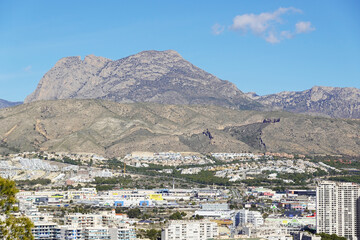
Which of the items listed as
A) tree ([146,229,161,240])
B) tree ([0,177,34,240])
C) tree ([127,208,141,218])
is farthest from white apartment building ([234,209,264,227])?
tree ([0,177,34,240])

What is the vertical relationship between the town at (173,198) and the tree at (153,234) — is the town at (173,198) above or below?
above

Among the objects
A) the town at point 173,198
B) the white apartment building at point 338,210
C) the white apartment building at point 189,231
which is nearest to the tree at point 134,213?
the town at point 173,198

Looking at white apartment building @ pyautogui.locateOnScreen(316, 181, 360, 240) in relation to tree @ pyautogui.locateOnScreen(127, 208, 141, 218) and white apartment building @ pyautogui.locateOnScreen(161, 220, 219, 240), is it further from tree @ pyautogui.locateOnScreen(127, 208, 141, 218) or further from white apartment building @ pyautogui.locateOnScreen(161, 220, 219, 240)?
tree @ pyautogui.locateOnScreen(127, 208, 141, 218)

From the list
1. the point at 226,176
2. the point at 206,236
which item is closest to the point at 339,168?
the point at 226,176

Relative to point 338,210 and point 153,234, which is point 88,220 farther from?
point 338,210

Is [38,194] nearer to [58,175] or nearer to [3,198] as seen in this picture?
[58,175]

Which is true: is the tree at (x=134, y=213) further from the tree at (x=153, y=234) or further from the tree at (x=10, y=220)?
the tree at (x=10, y=220)
